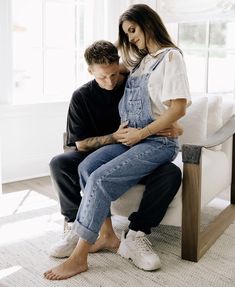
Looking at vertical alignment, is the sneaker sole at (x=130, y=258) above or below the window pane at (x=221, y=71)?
below

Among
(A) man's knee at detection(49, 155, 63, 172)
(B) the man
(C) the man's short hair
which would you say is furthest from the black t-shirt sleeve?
(C) the man's short hair

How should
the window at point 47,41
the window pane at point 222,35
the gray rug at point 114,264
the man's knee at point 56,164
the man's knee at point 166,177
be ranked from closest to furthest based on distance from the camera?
the gray rug at point 114,264 → the man's knee at point 166,177 → the man's knee at point 56,164 → the window at point 47,41 → the window pane at point 222,35

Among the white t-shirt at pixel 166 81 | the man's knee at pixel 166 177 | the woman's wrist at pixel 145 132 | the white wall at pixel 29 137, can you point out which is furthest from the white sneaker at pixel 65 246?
the white wall at pixel 29 137

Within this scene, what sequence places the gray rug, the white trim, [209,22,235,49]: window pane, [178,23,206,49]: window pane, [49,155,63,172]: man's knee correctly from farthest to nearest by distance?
[178,23,206,49]: window pane, [209,22,235,49]: window pane, the white trim, [49,155,63,172]: man's knee, the gray rug

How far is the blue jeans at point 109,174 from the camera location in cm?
215

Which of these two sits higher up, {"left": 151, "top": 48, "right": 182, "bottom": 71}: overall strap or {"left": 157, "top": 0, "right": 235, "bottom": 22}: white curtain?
{"left": 157, "top": 0, "right": 235, "bottom": 22}: white curtain

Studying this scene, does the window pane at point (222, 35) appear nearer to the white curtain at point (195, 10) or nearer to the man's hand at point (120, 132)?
the white curtain at point (195, 10)

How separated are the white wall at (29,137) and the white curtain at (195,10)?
1.10 m

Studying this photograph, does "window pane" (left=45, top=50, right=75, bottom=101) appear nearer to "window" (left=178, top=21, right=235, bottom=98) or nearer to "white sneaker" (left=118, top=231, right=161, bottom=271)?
"window" (left=178, top=21, right=235, bottom=98)

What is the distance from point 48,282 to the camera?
2078mm

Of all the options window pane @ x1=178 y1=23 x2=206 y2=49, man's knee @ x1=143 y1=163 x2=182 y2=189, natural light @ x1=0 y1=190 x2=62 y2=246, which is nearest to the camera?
man's knee @ x1=143 y1=163 x2=182 y2=189

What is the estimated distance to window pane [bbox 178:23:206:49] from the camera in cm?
387

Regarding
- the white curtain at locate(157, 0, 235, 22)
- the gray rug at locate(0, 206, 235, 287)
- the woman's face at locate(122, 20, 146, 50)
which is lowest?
the gray rug at locate(0, 206, 235, 287)

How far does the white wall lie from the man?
4.00 ft
